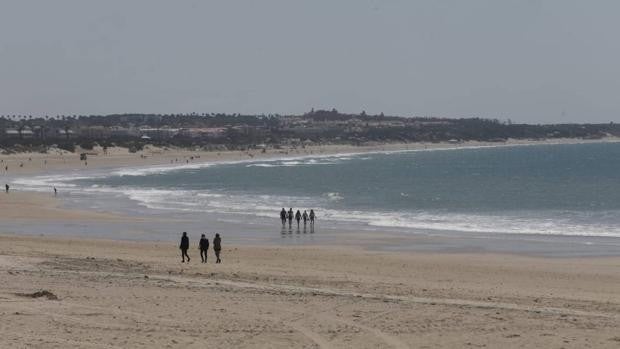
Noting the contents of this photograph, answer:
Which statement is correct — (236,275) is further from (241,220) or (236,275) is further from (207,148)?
(207,148)

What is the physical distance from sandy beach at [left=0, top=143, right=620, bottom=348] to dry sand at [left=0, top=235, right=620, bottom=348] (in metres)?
0.03

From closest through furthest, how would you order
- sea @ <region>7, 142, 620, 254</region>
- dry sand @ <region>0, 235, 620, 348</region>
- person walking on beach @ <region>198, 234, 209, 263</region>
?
dry sand @ <region>0, 235, 620, 348</region>
person walking on beach @ <region>198, 234, 209, 263</region>
sea @ <region>7, 142, 620, 254</region>

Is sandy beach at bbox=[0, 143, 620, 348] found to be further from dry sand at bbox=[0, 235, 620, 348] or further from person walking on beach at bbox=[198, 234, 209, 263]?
person walking on beach at bbox=[198, 234, 209, 263]

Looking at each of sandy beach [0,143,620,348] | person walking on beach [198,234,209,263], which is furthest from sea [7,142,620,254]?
person walking on beach [198,234,209,263]

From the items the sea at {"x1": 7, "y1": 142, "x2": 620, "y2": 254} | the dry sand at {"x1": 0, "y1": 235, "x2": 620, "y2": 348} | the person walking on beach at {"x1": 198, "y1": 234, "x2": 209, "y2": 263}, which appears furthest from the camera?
the sea at {"x1": 7, "y1": 142, "x2": 620, "y2": 254}

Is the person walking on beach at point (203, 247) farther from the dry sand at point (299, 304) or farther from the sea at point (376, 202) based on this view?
the sea at point (376, 202)

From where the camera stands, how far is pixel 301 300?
47.7 ft

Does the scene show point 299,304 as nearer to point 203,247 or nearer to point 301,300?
point 301,300

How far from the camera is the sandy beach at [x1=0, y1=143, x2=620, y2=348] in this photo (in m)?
11.6

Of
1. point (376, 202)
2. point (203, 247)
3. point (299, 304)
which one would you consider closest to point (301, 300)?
point (299, 304)

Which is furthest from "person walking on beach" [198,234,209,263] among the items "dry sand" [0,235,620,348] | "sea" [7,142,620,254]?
"sea" [7,142,620,254]

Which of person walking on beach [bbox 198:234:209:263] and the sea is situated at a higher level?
person walking on beach [bbox 198:234:209:263]

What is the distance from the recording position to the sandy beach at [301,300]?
38.0ft

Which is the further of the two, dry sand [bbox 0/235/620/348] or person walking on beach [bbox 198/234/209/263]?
person walking on beach [bbox 198/234/209/263]
